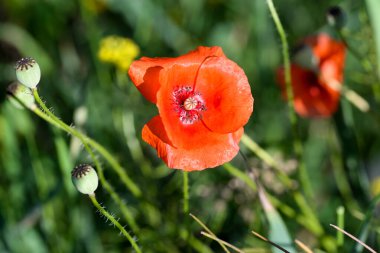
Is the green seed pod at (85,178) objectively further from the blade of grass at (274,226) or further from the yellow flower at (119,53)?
the yellow flower at (119,53)

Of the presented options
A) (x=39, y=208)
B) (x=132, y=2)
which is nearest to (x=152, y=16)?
(x=132, y=2)

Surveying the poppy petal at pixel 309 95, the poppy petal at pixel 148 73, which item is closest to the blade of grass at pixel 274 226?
the poppy petal at pixel 148 73

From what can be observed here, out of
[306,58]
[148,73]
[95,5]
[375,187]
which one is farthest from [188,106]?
[95,5]

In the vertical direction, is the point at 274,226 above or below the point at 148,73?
below

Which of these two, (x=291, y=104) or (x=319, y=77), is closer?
(x=291, y=104)

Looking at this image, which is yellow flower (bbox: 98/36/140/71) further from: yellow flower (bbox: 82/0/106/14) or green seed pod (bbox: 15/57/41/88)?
green seed pod (bbox: 15/57/41/88)

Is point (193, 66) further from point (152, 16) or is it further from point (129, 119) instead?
point (152, 16)

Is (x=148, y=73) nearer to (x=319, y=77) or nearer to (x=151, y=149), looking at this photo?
(x=319, y=77)
